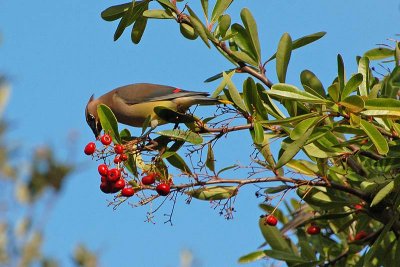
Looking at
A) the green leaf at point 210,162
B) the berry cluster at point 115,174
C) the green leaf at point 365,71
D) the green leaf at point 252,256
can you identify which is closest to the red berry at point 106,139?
the berry cluster at point 115,174

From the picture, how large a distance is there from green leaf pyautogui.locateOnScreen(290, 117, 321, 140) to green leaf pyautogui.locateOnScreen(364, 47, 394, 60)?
1.29 m

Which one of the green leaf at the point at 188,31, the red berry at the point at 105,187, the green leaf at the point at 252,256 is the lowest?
the green leaf at the point at 252,256

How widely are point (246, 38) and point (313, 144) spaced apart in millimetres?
633

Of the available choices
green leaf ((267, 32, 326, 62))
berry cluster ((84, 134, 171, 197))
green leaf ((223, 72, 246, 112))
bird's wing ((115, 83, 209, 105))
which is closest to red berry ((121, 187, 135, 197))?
berry cluster ((84, 134, 171, 197))

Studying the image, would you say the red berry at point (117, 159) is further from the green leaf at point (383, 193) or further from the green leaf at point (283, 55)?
the green leaf at point (383, 193)

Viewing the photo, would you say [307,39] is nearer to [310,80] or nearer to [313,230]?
[310,80]

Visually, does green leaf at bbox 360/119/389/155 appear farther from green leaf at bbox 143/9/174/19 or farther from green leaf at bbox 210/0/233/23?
green leaf at bbox 143/9/174/19

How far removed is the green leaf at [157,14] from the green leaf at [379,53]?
3.63ft

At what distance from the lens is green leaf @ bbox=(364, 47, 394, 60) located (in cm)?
377

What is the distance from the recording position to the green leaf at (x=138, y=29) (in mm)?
3439

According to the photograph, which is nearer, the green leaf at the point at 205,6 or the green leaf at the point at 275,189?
the green leaf at the point at 275,189

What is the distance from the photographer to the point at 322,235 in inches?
155

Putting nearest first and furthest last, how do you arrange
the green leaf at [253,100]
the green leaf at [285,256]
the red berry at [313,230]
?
the green leaf at [253,100] < the green leaf at [285,256] < the red berry at [313,230]

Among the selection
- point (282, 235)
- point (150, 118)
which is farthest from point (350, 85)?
point (282, 235)
